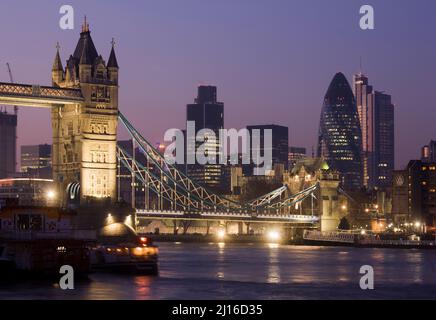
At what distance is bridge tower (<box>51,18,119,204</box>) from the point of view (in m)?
116

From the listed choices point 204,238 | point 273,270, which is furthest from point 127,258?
point 204,238

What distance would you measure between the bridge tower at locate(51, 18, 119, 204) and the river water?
24.4 meters

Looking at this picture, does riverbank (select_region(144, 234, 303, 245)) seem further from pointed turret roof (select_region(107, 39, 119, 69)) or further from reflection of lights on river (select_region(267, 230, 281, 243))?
pointed turret roof (select_region(107, 39, 119, 69))

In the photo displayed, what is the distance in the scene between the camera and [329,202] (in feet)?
552

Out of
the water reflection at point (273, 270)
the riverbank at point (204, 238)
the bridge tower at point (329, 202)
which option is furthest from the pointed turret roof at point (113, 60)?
the bridge tower at point (329, 202)

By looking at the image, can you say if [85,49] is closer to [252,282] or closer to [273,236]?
[273,236]

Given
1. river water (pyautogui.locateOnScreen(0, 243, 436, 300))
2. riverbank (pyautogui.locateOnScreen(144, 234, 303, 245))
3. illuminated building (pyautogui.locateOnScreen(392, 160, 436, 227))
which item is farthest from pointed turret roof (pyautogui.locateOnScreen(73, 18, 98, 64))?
illuminated building (pyautogui.locateOnScreen(392, 160, 436, 227))

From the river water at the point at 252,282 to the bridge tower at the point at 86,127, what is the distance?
24430 millimetres

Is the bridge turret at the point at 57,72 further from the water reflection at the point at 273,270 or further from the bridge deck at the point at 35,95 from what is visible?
the water reflection at the point at 273,270

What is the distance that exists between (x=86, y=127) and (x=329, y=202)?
60.0 metres

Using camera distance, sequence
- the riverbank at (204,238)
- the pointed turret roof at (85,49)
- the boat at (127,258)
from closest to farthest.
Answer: the boat at (127,258)
the pointed turret roof at (85,49)
the riverbank at (204,238)

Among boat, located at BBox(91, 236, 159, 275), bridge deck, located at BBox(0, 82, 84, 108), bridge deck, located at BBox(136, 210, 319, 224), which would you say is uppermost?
bridge deck, located at BBox(0, 82, 84, 108)

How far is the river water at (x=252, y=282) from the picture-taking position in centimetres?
5772
